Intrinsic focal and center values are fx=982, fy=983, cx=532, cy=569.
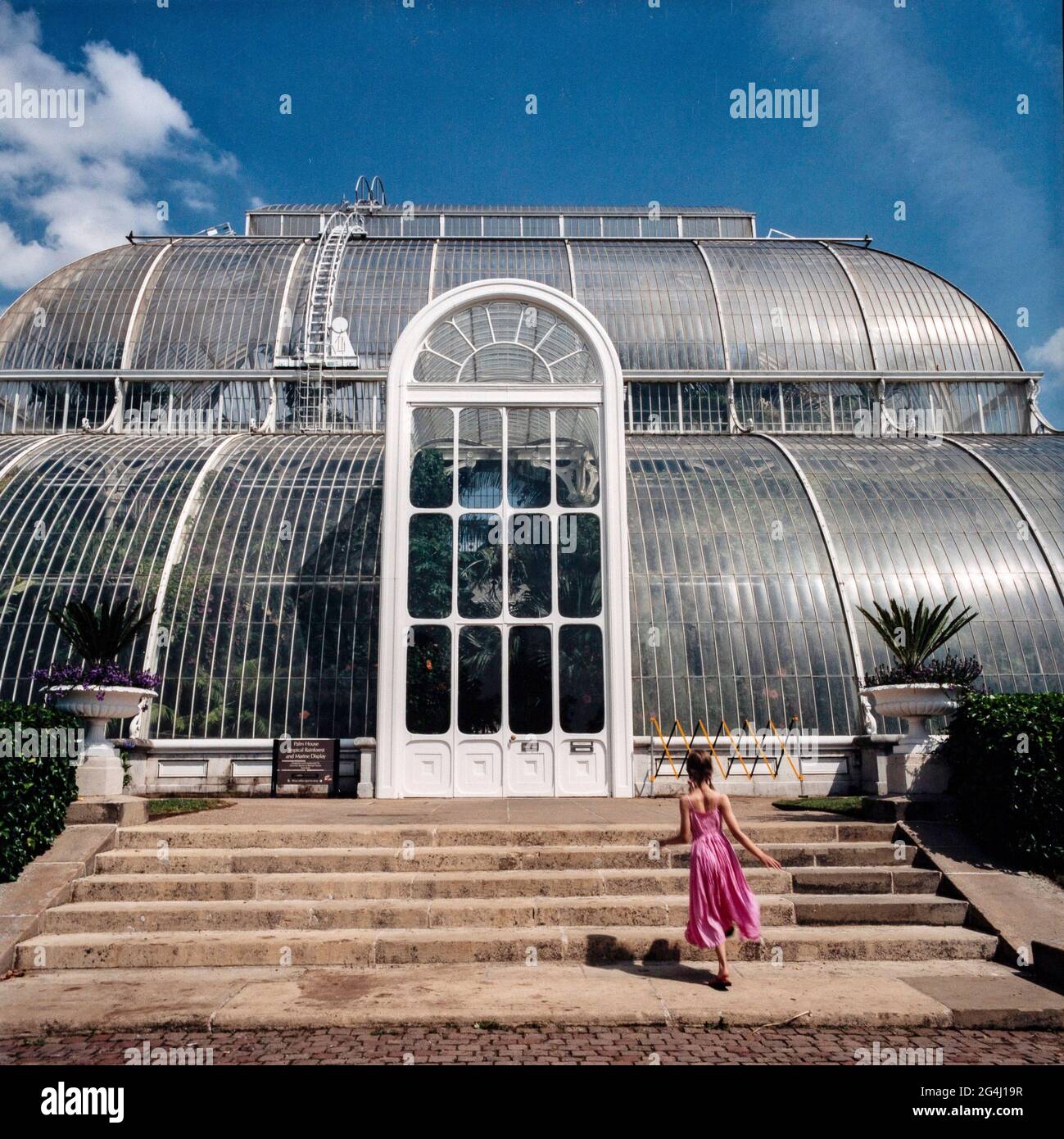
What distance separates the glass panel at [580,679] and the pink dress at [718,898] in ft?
26.9

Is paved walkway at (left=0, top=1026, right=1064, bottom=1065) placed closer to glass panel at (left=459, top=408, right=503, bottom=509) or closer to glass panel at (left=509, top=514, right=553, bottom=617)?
glass panel at (left=509, top=514, right=553, bottom=617)

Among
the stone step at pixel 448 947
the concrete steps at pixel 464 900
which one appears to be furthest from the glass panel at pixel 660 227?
the stone step at pixel 448 947

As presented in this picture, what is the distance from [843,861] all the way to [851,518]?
422 inches

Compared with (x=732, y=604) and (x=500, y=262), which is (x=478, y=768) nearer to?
(x=732, y=604)

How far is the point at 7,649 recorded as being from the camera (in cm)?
1756

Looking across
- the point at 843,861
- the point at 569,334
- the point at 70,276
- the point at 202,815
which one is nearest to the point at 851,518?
the point at 569,334

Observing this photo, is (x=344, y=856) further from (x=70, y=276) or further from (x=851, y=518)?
(x=70, y=276)

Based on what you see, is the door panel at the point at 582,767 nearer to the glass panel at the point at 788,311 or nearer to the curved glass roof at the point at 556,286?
the curved glass roof at the point at 556,286

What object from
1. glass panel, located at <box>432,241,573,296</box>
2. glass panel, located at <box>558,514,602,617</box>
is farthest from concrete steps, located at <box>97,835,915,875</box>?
glass panel, located at <box>432,241,573,296</box>

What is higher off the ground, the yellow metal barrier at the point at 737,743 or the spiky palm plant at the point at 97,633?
the spiky palm plant at the point at 97,633

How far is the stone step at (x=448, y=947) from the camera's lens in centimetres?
870

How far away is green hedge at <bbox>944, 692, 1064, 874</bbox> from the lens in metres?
10.3

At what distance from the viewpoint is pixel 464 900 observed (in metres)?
9.89

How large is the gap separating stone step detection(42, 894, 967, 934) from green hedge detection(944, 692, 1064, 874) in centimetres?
122
